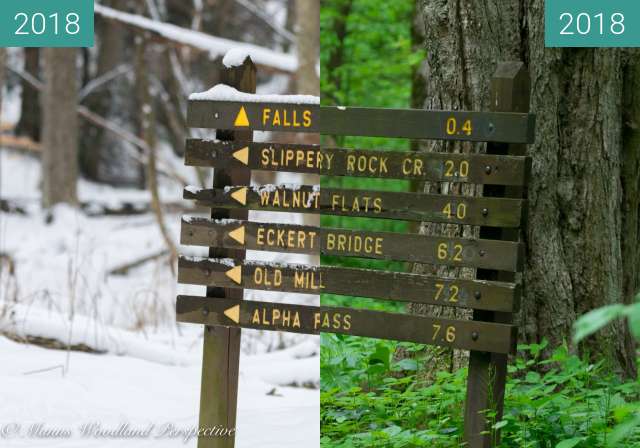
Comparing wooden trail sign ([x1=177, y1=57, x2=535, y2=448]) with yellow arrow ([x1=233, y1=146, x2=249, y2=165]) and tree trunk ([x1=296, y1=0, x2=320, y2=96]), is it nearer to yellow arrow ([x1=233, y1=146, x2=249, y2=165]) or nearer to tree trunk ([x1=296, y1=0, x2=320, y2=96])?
yellow arrow ([x1=233, y1=146, x2=249, y2=165])

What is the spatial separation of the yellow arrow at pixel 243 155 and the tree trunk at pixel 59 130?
44.9 ft

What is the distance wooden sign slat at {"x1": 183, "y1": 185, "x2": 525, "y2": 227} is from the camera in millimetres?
3533

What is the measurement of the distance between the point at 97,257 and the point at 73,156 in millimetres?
2891

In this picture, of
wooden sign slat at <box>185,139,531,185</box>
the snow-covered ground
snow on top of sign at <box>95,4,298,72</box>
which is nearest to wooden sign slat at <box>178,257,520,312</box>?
wooden sign slat at <box>185,139,531,185</box>

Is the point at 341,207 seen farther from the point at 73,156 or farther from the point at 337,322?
the point at 73,156

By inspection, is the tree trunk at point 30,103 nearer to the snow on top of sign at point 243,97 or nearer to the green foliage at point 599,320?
the snow on top of sign at point 243,97

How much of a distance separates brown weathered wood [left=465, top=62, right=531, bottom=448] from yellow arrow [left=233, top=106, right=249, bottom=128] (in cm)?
104

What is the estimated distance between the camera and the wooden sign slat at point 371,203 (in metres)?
3.53

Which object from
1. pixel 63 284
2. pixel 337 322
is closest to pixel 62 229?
pixel 63 284

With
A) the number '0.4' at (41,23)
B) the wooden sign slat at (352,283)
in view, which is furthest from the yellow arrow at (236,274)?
the number '0.4' at (41,23)

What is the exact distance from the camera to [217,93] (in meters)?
3.89

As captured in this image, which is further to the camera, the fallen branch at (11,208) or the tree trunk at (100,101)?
the tree trunk at (100,101)

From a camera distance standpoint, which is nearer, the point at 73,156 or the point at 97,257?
the point at 97,257

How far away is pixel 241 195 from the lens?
12.6ft
